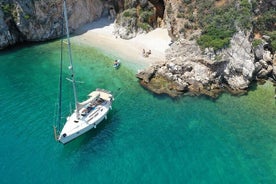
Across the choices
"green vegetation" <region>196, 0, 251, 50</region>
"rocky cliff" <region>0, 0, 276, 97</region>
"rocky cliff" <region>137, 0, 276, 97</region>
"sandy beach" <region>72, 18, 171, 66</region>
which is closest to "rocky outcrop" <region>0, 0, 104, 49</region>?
"rocky cliff" <region>0, 0, 276, 97</region>

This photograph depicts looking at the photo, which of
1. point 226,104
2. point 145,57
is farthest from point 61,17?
point 226,104

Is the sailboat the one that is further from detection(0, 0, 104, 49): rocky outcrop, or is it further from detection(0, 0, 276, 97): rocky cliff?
detection(0, 0, 104, 49): rocky outcrop

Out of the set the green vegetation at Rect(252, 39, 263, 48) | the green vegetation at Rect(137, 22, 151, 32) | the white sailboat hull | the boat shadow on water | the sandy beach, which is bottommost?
the boat shadow on water

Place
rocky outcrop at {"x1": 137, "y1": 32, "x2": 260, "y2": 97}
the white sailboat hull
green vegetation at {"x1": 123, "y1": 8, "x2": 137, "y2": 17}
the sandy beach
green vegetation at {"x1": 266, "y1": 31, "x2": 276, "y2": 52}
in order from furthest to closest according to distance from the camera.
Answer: green vegetation at {"x1": 123, "y1": 8, "x2": 137, "y2": 17}, the sandy beach, green vegetation at {"x1": 266, "y1": 31, "x2": 276, "y2": 52}, rocky outcrop at {"x1": 137, "y1": 32, "x2": 260, "y2": 97}, the white sailboat hull

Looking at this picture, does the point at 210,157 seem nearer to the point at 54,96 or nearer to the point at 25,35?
the point at 54,96

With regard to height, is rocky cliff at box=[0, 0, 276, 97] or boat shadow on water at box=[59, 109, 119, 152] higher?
rocky cliff at box=[0, 0, 276, 97]

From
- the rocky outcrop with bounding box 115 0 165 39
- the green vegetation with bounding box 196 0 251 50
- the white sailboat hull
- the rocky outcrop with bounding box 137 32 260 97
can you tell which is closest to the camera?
the white sailboat hull

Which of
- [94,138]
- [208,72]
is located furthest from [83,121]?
[208,72]
